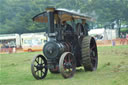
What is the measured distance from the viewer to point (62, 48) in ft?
24.9

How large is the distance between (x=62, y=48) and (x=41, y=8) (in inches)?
1646

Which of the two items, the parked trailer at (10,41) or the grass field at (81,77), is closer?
the grass field at (81,77)

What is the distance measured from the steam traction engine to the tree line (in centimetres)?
3391

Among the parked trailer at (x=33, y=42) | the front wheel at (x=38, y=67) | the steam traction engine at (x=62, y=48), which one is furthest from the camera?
the parked trailer at (x=33, y=42)

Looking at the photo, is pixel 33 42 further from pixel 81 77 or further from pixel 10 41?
pixel 81 77

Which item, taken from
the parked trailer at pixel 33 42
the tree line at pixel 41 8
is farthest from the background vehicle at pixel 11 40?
the tree line at pixel 41 8

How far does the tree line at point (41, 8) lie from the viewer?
144ft

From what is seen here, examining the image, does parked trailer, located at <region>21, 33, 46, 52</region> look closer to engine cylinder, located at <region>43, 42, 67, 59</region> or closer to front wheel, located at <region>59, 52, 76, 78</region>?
engine cylinder, located at <region>43, 42, 67, 59</region>

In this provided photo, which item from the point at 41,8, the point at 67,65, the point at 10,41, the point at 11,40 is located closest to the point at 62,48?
the point at 67,65

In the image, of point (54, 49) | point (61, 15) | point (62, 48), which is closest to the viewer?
point (54, 49)

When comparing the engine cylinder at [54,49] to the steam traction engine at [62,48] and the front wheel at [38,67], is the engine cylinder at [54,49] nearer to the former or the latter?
the steam traction engine at [62,48]

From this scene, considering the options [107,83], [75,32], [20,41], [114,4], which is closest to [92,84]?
[107,83]

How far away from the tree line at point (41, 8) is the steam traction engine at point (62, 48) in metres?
33.9

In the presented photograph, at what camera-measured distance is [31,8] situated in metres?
47.7
